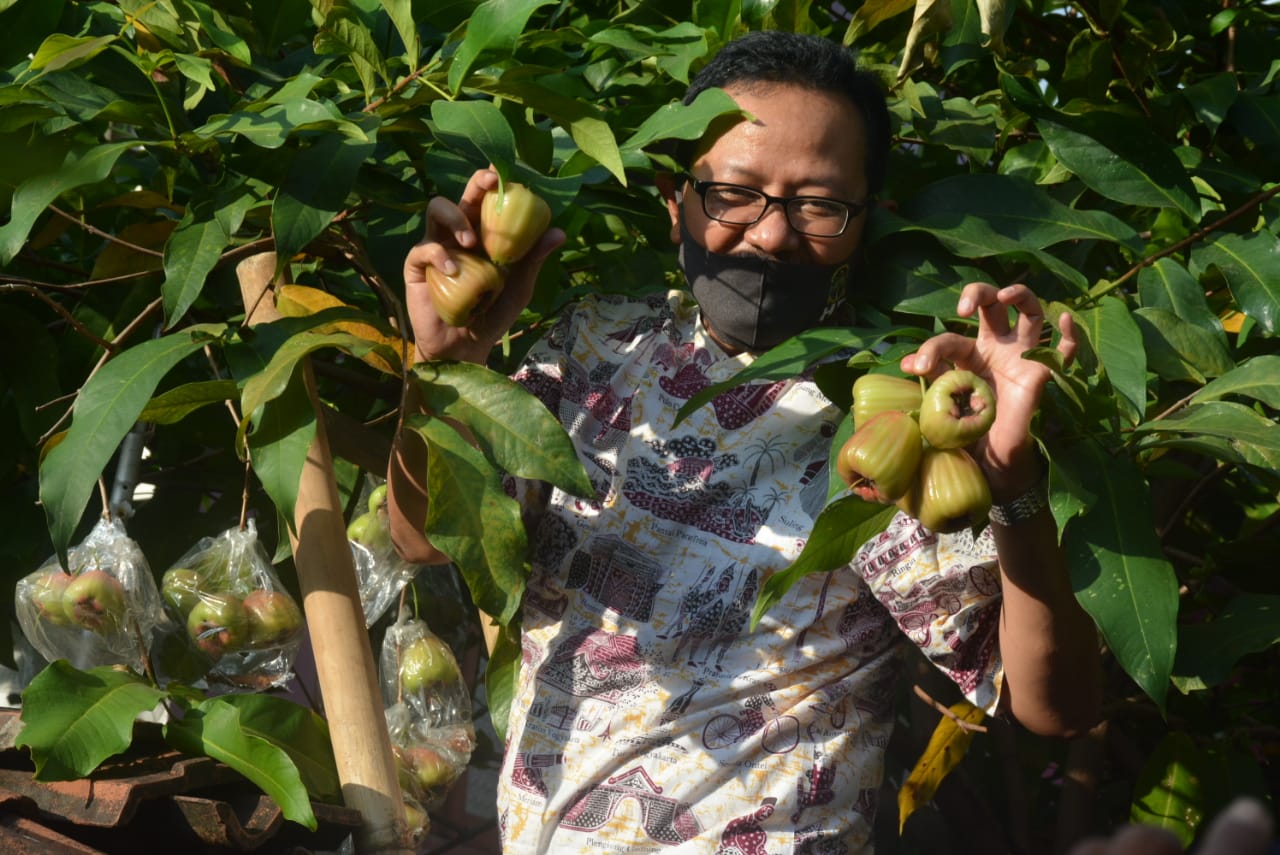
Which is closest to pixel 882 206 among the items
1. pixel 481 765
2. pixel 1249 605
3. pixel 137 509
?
pixel 1249 605

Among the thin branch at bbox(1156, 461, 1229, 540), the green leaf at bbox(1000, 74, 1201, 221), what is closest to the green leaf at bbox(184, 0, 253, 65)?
the green leaf at bbox(1000, 74, 1201, 221)

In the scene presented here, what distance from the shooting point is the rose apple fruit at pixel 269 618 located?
5.64 feet

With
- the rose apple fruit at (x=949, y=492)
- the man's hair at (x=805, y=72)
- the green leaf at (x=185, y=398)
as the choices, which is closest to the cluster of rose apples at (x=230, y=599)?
the green leaf at (x=185, y=398)

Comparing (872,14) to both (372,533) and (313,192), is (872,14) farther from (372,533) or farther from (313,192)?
(372,533)

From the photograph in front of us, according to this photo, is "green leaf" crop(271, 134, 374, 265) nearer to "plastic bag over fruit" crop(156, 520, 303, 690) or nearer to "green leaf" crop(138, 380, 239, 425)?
"green leaf" crop(138, 380, 239, 425)

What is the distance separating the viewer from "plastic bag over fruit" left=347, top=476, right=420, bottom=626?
191 cm

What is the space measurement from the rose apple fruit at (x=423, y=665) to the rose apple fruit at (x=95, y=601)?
45 centimetres

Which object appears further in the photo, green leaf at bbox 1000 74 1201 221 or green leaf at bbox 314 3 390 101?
green leaf at bbox 1000 74 1201 221

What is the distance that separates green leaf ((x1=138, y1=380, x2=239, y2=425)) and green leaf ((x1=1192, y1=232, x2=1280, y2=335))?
1.08m

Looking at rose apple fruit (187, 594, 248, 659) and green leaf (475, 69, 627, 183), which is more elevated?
green leaf (475, 69, 627, 183)

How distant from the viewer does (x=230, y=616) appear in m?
1.69

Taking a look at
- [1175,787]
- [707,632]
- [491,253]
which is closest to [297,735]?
[707,632]

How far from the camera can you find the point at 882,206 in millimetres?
1694

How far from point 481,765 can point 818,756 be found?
58.5 inches
